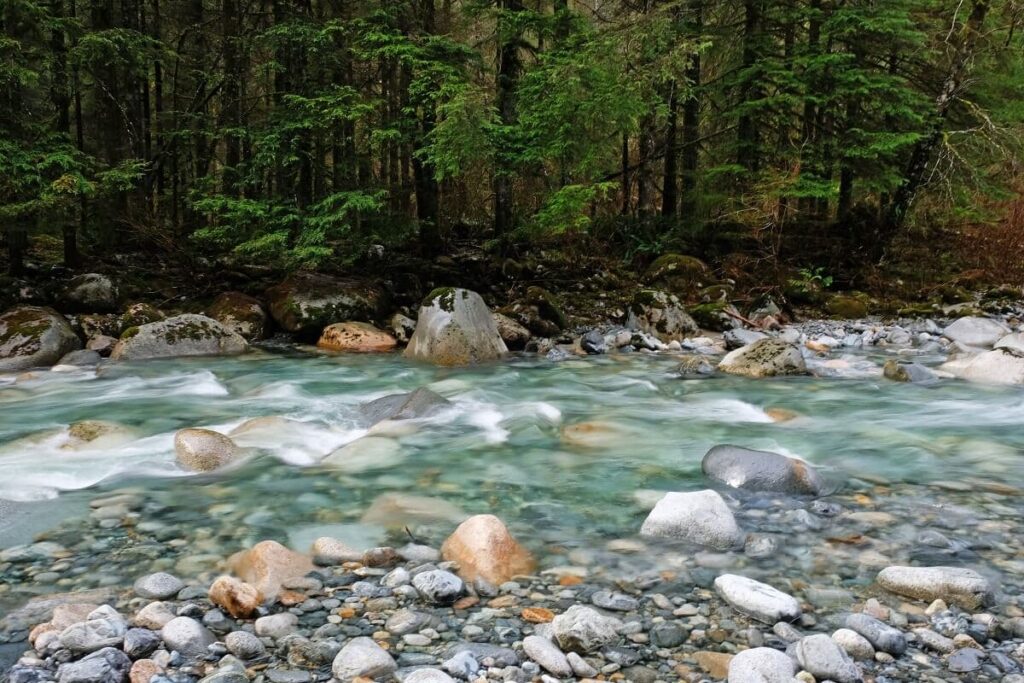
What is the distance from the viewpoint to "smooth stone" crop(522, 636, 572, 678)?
8.95 feet

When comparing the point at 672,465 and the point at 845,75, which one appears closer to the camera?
the point at 672,465

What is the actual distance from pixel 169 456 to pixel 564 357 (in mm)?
5999

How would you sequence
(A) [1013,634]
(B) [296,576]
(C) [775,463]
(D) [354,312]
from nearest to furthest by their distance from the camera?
1. (A) [1013,634]
2. (B) [296,576]
3. (C) [775,463]
4. (D) [354,312]

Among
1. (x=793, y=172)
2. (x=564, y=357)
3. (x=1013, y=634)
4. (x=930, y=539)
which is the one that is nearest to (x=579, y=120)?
(x=564, y=357)

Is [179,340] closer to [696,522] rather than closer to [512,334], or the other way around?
[512,334]

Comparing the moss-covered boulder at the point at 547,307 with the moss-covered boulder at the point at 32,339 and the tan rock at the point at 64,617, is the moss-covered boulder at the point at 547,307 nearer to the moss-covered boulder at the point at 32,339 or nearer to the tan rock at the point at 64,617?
the moss-covered boulder at the point at 32,339

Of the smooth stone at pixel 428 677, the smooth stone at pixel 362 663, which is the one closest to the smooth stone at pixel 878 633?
the smooth stone at pixel 428 677

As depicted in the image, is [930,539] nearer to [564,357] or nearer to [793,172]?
[564,357]

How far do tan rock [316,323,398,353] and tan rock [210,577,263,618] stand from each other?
7873mm

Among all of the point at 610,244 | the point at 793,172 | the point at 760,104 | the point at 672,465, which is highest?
the point at 760,104

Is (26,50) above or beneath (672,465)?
above

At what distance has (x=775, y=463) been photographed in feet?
16.1

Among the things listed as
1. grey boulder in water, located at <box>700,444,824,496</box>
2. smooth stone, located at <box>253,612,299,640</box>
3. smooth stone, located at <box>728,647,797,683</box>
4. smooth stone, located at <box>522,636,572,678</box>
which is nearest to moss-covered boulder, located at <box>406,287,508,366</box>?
grey boulder in water, located at <box>700,444,824,496</box>

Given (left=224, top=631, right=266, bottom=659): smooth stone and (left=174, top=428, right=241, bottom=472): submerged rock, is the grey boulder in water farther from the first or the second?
(left=174, top=428, right=241, bottom=472): submerged rock
